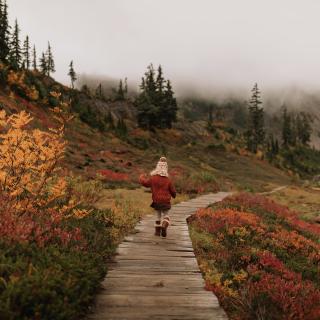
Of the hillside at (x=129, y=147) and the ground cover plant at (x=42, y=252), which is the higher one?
the hillside at (x=129, y=147)

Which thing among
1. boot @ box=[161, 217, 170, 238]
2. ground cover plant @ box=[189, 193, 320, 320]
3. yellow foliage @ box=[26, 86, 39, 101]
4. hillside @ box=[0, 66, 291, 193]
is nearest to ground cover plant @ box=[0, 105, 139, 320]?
boot @ box=[161, 217, 170, 238]

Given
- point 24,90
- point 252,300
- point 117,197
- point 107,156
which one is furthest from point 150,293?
point 24,90

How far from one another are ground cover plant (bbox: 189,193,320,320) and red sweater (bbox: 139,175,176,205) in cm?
129

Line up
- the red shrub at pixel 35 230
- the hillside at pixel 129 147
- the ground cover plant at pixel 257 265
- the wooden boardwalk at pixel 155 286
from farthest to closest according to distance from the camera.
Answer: the hillside at pixel 129 147
the red shrub at pixel 35 230
the ground cover plant at pixel 257 265
the wooden boardwalk at pixel 155 286

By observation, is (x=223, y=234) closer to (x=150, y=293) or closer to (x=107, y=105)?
(x=150, y=293)

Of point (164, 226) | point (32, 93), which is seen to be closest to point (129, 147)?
point (32, 93)

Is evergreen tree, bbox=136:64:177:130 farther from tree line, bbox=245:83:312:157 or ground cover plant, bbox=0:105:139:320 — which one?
ground cover plant, bbox=0:105:139:320

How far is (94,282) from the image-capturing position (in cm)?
565

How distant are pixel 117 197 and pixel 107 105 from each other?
67280mm

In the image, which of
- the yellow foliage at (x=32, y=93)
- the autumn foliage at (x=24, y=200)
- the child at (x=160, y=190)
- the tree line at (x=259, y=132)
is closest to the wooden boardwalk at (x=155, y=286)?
the child at (x=160, y=190)

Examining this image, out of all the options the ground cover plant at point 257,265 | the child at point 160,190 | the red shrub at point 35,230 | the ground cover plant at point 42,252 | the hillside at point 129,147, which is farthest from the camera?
the hillside at point 129,147

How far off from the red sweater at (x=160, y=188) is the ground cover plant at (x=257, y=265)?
4.24 ft

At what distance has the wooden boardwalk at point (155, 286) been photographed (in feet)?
→ 17.2

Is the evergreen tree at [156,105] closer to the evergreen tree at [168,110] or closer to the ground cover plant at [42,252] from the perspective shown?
the evergreen tree at [168,110]
